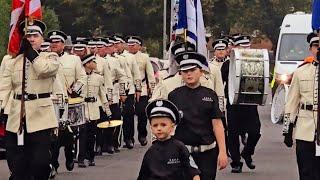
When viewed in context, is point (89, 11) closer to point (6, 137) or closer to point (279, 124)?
point (279, 124)

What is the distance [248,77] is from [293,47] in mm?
12317

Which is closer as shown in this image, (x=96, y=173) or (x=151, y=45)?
→ (x=96, y=173)

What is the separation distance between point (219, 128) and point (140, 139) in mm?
12073

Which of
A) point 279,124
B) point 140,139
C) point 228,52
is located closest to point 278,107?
point 279,124

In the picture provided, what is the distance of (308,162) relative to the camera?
1137 cm

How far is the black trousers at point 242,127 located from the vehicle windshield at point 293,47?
11811mm

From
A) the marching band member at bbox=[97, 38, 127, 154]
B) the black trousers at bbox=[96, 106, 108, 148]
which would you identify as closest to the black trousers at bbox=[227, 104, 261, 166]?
the black trousers at bbox=[96, 106, 108, 148]

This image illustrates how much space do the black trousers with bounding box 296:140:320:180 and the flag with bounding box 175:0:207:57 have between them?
1.51 m

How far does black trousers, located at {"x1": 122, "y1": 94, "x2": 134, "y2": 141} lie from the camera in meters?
21.8

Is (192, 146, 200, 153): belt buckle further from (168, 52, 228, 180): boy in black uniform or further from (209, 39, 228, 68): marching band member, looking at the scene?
(209, 39, 228, 68): marching band member

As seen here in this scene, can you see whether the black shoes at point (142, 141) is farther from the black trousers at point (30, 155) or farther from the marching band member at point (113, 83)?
the black trousers at point (30, 155)

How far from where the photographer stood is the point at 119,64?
2094cm

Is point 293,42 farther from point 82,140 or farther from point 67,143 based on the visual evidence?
point 67,143

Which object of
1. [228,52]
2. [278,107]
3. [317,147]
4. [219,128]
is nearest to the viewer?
[219,128]
